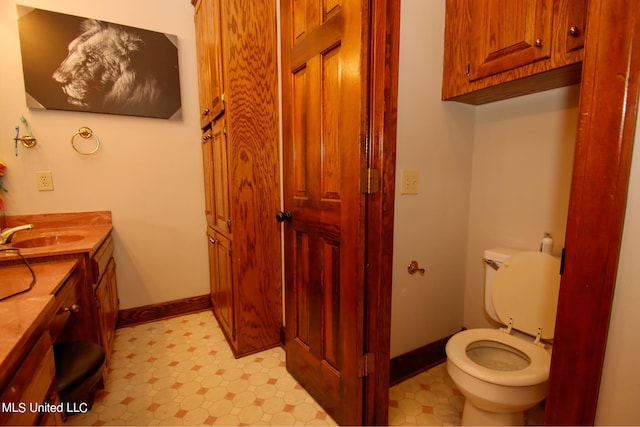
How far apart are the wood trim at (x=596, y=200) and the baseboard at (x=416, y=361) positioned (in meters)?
0.97

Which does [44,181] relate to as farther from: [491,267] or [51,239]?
[491,267]

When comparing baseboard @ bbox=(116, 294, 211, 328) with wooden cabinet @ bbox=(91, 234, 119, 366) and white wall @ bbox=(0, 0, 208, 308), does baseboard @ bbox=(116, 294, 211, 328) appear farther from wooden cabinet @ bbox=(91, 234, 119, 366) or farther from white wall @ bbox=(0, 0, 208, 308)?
wooden cabinet @ bbox=(91, 234, 119, 366)

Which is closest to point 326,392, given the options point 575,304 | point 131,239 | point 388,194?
point 388,194

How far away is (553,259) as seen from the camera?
126 cm

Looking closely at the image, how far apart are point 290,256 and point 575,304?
3.71ft

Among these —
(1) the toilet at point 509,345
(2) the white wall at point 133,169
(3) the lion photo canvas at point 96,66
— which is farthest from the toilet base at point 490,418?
(3) the lion photo canvas at point 96,66

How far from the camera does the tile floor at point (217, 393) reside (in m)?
1.33

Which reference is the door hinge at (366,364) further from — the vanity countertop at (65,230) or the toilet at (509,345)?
the vanity countertop at (65,230)

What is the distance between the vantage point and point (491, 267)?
4.85ft

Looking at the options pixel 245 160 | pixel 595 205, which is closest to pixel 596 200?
pixel 595 205

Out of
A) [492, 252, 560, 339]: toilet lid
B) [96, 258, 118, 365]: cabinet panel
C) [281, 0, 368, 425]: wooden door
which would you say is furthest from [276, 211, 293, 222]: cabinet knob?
[492, 252, 560, 339]: toilet lid

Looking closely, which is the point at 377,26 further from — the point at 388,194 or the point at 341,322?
the point at 341,322

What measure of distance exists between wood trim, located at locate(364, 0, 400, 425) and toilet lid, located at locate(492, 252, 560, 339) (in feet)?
2.26

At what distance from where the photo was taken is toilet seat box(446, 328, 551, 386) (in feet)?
3.36
